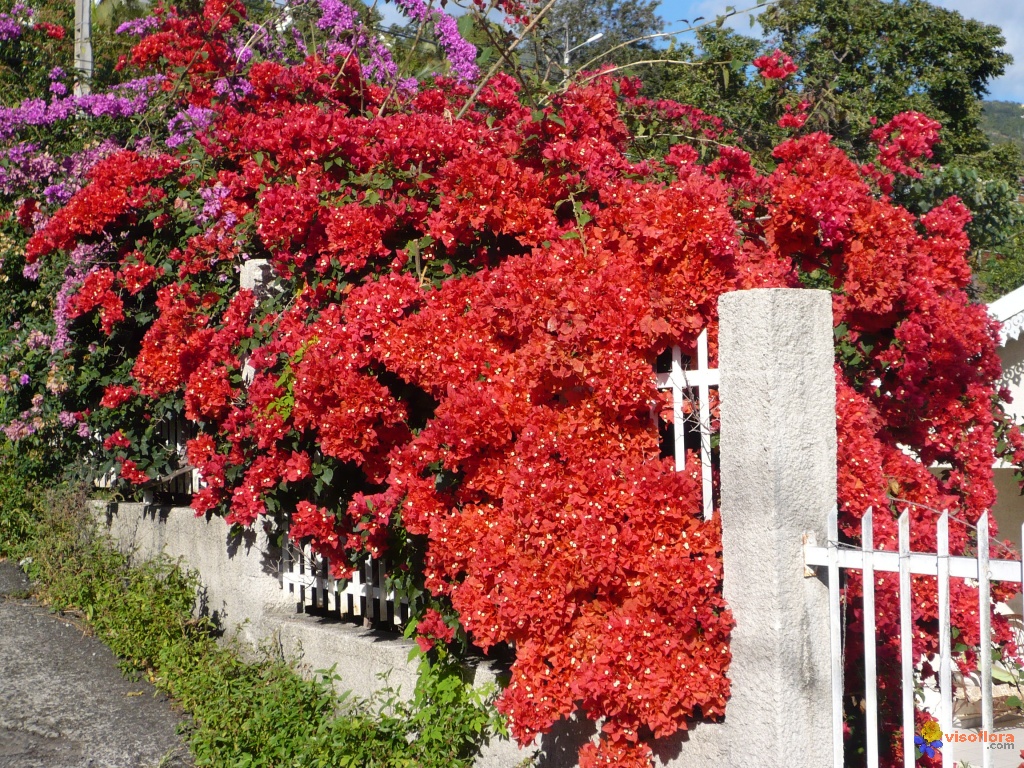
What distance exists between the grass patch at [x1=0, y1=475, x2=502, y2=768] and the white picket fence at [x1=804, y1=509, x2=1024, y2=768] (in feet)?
4.95

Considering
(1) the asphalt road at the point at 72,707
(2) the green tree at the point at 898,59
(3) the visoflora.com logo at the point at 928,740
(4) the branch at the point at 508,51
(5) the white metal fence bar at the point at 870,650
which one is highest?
(2) the green tree at the point at 898,59

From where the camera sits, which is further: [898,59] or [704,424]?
[898,59]

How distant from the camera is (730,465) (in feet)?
9.50

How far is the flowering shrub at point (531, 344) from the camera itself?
117 inches

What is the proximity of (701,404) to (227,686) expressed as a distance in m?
2.78

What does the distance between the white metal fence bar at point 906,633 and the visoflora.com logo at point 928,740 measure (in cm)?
31

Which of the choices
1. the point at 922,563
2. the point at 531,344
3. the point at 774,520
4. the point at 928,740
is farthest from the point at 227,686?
the point at 922,563

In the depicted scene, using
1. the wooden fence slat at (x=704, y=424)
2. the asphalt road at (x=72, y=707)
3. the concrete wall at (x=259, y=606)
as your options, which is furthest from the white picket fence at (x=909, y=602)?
the asphalt road at (x=72, y=707)

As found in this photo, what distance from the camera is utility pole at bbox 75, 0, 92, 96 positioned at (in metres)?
7.64

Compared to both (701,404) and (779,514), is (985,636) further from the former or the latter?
(701,404)

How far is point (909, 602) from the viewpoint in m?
2.39

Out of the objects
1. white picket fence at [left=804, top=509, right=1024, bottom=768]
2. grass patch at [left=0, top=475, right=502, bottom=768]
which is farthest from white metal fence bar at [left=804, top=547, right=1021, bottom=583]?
grass patch at [left=0, top=475, right=502, bottom=768]

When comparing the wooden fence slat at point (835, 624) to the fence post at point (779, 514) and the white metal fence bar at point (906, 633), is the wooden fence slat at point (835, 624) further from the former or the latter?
the white metal fence bar at point (906, 633)

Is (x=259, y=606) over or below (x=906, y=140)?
below
